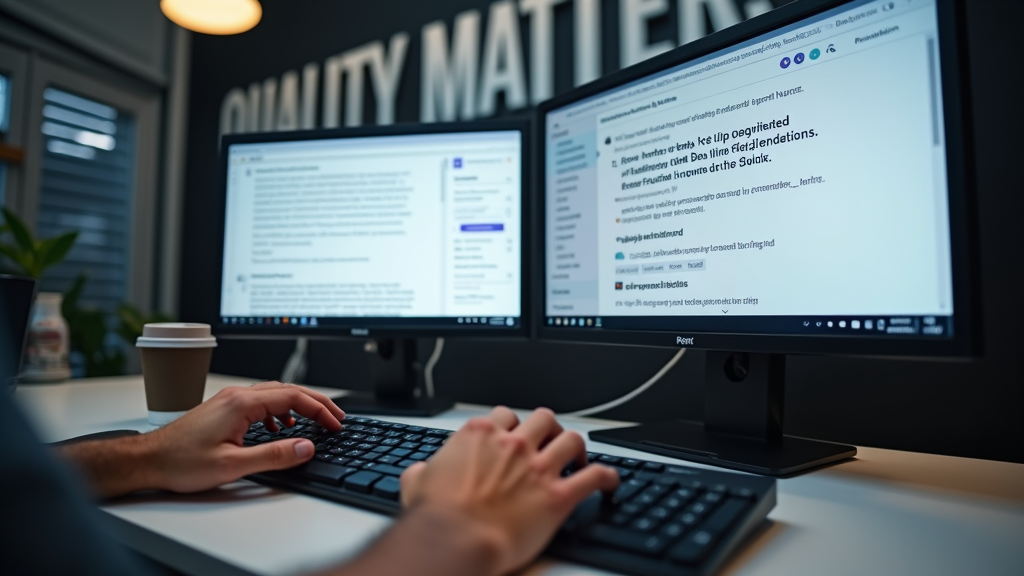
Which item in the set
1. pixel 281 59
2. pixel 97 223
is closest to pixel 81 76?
pixel 97 223

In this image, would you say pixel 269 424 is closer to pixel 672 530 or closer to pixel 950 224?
pixel 672 530

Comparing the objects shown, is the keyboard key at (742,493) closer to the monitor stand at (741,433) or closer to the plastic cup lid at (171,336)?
the monitor stand at (741,433)

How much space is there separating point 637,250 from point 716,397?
0.71 feet

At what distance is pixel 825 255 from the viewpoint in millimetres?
604

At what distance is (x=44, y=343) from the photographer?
1.31 m

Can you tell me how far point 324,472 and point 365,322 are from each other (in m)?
0.51

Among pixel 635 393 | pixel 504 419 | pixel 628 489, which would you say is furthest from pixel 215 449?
pixel 635 393

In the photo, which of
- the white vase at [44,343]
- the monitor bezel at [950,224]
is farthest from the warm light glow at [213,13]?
the monitor bezel at [950,224]

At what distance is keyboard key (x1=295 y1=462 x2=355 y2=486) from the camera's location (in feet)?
1.68

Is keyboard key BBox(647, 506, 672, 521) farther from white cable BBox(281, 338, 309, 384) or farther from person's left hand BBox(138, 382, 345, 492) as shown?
white cable BBox(281, 338, 309, 384)

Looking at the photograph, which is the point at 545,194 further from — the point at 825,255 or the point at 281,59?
the point at 281,59

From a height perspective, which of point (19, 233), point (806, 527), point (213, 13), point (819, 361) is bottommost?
point (806, 527)

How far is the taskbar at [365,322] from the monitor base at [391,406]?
137mm

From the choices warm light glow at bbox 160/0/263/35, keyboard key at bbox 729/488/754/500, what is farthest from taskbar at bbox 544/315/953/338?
warm light glow at bbox 160/0/263/35
